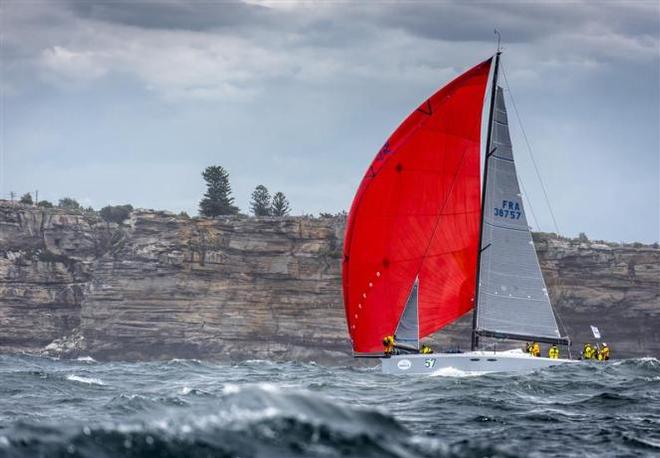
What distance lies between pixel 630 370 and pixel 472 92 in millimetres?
12753

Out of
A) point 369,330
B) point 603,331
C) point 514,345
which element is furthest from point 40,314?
point 369,330

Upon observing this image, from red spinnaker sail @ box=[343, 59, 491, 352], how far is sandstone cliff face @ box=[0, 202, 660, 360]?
146 ft

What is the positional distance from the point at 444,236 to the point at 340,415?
27138 millimetres

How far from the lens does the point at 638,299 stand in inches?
3479

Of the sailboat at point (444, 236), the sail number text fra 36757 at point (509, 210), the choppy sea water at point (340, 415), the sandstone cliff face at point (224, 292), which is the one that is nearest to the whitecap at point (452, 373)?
the choppy sea water at point (340, 415)

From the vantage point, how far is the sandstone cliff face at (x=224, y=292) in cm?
8775

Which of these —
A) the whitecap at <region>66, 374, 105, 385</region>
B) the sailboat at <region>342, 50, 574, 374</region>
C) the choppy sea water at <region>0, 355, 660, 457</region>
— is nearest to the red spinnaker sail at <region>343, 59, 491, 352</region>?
the sailboat at <region>342, 50, 574, 374</region>

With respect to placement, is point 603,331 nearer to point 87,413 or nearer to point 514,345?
point 514,345

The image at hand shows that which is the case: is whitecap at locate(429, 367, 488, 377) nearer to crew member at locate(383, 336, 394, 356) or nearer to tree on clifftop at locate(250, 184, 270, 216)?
crew member at locate(383, 336, 394, 356)

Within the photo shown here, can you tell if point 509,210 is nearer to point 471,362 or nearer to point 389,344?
point 471,362

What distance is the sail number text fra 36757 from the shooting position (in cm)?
4278

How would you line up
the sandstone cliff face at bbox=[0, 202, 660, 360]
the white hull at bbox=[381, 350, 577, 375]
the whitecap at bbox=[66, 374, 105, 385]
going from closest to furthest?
the whitecap at bbox=[66, 374, 105, 385] < the white hull at bbox=[381, 350, 577, 375] < the sandstone cliff face at bbox=[0, 202, 660, 360]

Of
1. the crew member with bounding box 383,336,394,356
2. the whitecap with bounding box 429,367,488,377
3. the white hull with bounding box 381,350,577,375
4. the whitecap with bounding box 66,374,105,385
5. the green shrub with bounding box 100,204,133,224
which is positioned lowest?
the whitecap with bounding box 66,374,105,385

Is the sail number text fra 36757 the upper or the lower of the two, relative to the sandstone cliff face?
upper
